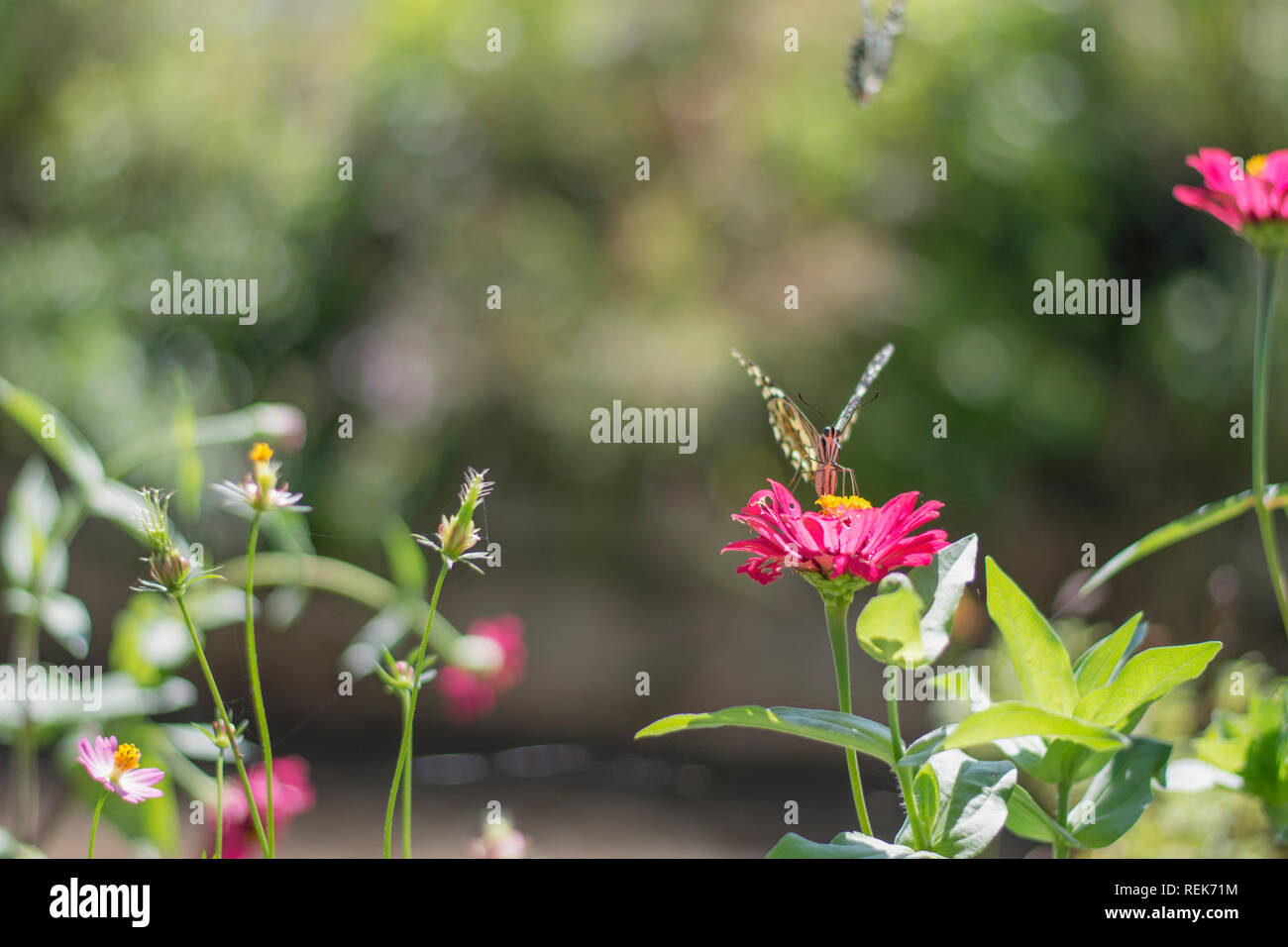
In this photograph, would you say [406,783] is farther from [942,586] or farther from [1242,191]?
[1242,191]

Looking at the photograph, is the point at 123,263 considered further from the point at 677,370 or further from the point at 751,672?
the point at 751,672

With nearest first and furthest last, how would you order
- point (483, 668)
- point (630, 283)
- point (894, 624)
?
1. point (894, 624)
2. point (483, 668)
3. point (630, 283)

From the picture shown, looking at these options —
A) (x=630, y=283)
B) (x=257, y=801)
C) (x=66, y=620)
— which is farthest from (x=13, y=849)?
(x=630, y=283)

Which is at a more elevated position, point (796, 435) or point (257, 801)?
point (796, 435)

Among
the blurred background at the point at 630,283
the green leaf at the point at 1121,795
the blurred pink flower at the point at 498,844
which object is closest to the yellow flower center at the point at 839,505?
the green leaf at the point at 1121,795

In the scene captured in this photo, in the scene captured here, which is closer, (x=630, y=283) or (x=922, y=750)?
(x=922, y=750)

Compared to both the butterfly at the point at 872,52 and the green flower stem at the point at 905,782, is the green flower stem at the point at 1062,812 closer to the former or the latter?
the green flower stem at the point at 905,782

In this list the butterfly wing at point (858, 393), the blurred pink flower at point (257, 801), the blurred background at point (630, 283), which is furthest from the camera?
the blurred background at point (630, 283)

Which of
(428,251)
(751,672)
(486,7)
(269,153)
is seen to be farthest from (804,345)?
(269,153)
